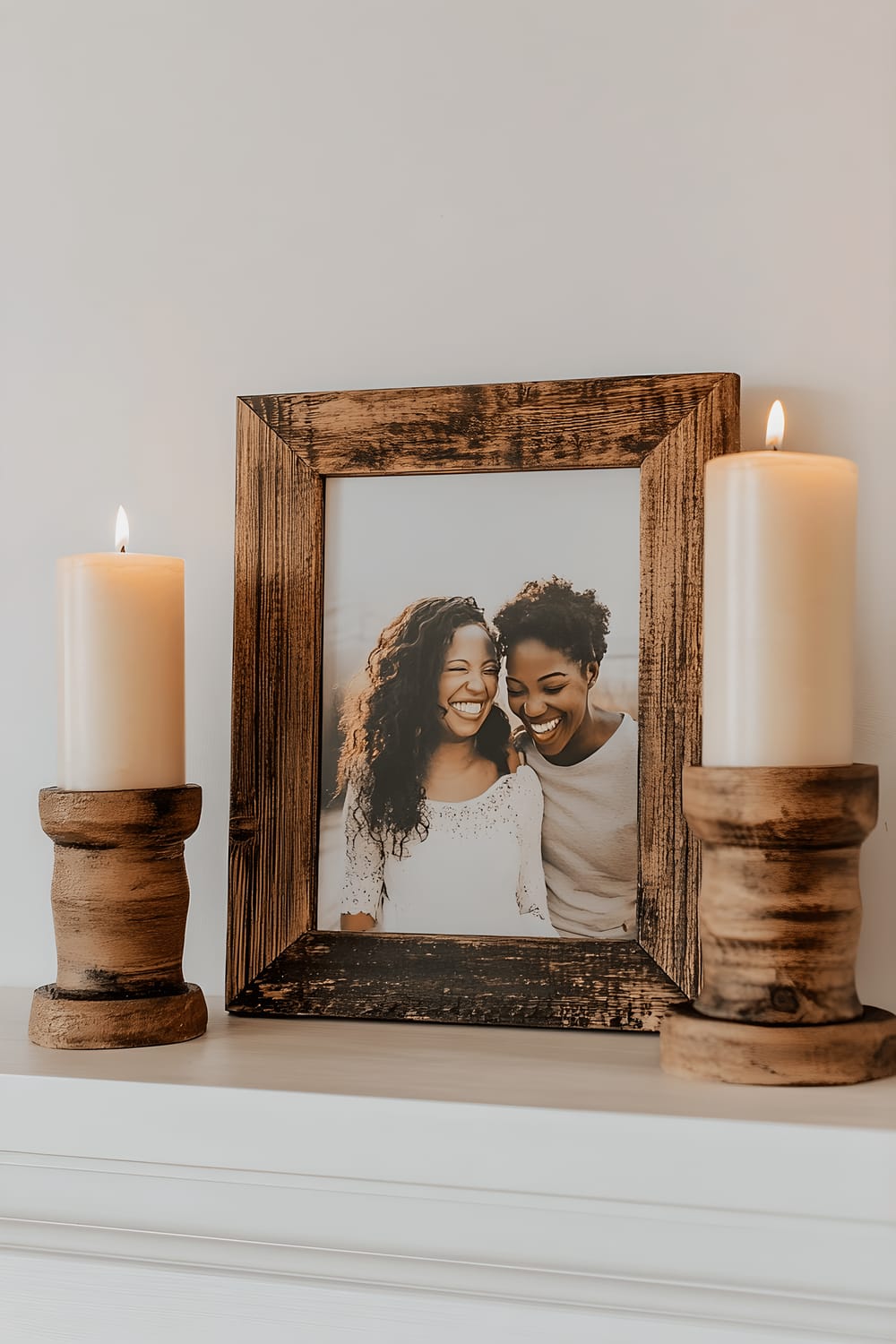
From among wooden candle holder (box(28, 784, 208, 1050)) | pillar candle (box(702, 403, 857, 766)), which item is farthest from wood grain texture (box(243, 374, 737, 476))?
wooden candle holder (box(28, 784, 208, 1050))

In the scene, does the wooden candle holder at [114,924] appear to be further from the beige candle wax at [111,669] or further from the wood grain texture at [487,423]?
the wood grain texture at [487,423]

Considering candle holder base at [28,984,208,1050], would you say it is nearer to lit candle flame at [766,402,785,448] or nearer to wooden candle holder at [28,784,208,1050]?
wooden candle holder at [28,784,208,1050]

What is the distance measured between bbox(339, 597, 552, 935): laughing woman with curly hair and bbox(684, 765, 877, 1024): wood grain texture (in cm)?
13

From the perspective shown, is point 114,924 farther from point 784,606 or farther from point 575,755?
point 784,606

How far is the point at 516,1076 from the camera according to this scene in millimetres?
538

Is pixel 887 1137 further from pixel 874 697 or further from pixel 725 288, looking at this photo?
pixel 725 288

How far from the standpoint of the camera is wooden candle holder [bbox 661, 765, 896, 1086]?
0.53 m

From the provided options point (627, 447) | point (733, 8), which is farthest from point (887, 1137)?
point (733, 8)

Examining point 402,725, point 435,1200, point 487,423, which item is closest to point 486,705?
point 402,725

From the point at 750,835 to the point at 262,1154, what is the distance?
0.25 metres

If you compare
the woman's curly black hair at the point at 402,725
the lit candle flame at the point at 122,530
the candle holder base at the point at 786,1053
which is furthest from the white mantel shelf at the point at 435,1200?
the lit candle flame at the point at 122,530

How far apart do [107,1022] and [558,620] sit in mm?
306

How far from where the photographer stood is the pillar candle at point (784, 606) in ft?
1.78

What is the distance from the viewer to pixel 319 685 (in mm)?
688
